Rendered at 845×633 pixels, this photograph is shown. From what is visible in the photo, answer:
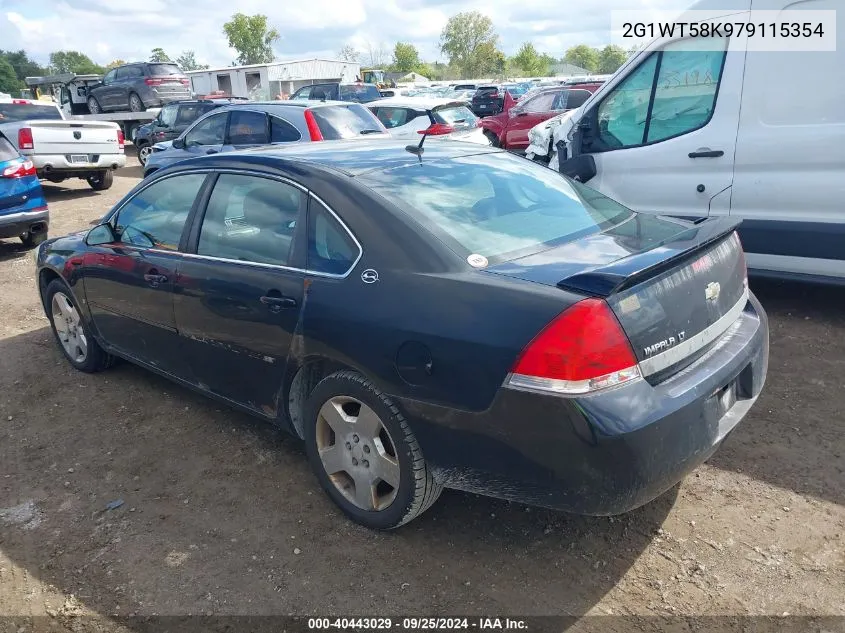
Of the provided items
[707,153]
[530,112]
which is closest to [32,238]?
[707,153]

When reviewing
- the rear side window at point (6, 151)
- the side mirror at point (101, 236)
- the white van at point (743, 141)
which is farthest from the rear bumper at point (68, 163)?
the white van at point (743, 141)

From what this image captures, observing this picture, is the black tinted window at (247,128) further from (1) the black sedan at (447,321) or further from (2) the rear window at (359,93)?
(2) the rear window at (359,93)

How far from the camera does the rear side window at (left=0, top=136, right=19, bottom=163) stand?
814 centimetres

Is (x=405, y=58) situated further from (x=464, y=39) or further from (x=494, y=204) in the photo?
(x=494, y=204)

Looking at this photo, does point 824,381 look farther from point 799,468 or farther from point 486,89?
point 486,89

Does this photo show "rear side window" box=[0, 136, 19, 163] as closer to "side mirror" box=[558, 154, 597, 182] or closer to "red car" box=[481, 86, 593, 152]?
"side mirror" box=[558, 154, 597, 182]

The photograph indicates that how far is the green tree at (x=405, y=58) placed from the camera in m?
107

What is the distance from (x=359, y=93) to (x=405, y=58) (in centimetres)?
9391

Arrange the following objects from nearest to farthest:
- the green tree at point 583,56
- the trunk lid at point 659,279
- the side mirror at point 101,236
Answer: the trunk lid at point 659,279 < the side mirror at point 101,236 < the green tree at point 583,56

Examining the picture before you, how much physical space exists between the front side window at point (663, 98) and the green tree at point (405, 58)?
10624cm

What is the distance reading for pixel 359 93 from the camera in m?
20.9

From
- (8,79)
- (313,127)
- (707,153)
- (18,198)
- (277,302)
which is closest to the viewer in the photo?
(277,302)

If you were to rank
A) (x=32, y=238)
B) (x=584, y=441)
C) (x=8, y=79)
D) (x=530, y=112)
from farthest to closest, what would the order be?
(x=8, y=79)
(x=530, y=112)
(x=32, y=238)
(x=584, y=441)

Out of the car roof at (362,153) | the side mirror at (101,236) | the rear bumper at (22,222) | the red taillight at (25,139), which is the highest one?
the red taillight at (25,139)
